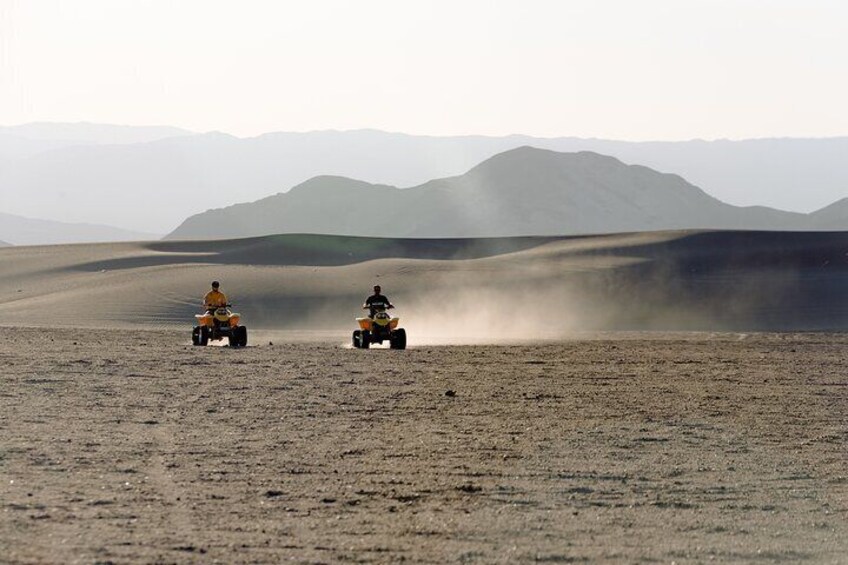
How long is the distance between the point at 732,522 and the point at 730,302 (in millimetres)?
41863

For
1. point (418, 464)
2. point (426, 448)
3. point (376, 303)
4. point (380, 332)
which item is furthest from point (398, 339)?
point (418, 464)

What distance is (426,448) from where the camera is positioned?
14.5m

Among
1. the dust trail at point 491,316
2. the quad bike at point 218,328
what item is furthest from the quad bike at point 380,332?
the dust trail at point 491,316

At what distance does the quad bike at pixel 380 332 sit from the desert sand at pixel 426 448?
19.4 inches

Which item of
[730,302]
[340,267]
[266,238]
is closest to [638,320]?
[730,302]

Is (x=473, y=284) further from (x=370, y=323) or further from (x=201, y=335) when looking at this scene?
(x=370, y=323)

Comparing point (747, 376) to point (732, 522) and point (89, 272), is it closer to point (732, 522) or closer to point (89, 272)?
point (732, 522)

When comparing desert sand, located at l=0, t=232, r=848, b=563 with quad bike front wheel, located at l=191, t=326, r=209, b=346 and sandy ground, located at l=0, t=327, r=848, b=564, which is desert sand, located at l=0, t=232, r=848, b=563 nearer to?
sandy ground, located at l=0, t=327, r=848, b=564

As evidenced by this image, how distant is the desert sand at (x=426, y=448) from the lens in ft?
32.5

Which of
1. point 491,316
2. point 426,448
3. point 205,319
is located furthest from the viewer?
point 491,316

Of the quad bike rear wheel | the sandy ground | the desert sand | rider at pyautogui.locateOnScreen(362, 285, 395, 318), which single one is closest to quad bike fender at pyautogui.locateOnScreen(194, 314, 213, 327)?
the desert sand

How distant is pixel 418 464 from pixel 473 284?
141 ft

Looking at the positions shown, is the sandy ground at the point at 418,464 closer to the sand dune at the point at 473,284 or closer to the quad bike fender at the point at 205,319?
the quad bike fender at the point at 205,319

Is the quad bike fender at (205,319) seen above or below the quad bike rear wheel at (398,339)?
above
